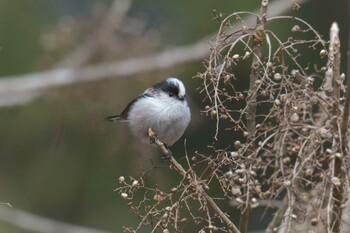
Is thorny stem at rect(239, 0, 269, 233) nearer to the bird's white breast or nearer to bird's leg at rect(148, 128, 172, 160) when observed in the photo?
bird's leg at rect(148, 128, 172, 160)

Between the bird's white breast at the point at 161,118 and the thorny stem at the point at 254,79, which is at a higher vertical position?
the thorny stem at the point at 254,79

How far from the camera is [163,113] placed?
14.1 ft

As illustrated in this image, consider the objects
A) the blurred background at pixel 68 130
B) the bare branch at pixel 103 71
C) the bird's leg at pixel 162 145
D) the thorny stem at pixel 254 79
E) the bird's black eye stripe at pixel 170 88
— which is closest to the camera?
the thorny stem at pixel 254 79

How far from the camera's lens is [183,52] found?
6.73 metres

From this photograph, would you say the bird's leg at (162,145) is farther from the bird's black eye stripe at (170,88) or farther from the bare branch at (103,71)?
the bare branch at (103,71)

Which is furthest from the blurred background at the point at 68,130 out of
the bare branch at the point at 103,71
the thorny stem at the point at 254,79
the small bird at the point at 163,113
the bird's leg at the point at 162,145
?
the thorny stem at the point at 254,79

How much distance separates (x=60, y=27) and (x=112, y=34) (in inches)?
27.7

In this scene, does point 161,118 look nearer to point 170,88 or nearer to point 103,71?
point 170,88

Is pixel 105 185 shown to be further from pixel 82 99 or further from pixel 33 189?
pixel 82 99

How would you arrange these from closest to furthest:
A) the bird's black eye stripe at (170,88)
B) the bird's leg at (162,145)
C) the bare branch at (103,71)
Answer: the bird's leg at (162,145) < the bird's black eye stripe at (170,88) < the bare branch at (103,71)

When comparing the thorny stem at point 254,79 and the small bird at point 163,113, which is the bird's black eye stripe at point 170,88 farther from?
the thorny stem at point 254,79

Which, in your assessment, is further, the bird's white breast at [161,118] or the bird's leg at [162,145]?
the bird's white breast at [161,118]

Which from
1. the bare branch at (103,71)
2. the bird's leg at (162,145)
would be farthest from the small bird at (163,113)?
the bare branch at (103,71)

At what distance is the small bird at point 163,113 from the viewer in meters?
4.23
